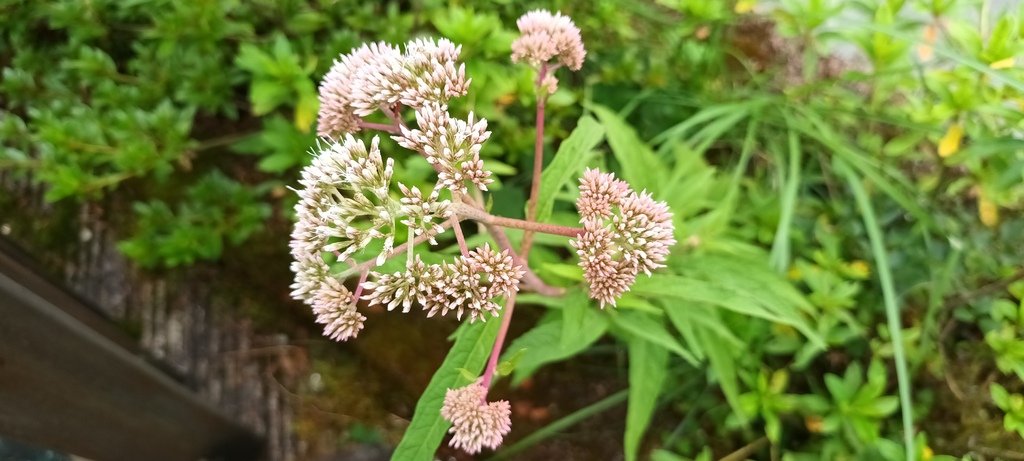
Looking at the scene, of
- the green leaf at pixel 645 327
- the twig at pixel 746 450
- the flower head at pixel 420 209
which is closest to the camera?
the flower head at pixel 420 209

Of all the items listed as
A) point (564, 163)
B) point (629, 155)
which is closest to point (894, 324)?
point (629, 155)

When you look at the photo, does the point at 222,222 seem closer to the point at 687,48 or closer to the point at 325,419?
the point at 325,419

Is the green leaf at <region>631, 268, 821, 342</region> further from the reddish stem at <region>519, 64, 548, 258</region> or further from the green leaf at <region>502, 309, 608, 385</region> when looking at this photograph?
the reddish stem at <region>519, 64, 548, 258</region>

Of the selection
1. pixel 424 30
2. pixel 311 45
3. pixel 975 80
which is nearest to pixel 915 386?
pixel 975 80

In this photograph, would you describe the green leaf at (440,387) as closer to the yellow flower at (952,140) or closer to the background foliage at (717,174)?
the background foliage at (717,174)

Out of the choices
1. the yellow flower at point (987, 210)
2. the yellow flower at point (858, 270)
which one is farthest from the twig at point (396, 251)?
the yellow flower at point (987, 210)
